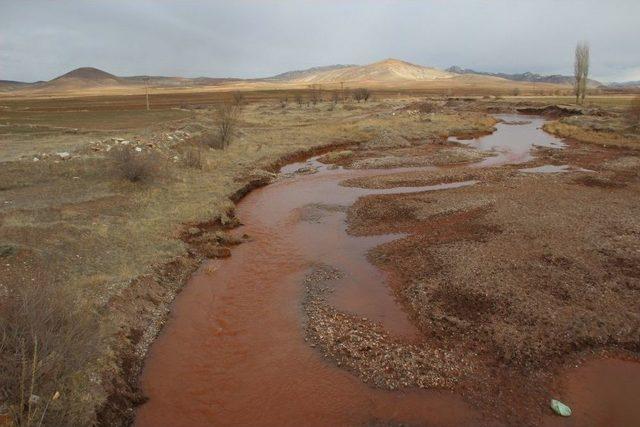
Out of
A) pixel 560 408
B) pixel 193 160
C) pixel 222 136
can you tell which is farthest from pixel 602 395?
pixel 222 136

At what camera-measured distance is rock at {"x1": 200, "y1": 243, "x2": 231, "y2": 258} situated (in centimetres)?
1738

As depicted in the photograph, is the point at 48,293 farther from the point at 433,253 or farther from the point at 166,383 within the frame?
the point at 433,253

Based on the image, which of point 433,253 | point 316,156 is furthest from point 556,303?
point 316,156

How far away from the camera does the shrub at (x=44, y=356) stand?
7270mm

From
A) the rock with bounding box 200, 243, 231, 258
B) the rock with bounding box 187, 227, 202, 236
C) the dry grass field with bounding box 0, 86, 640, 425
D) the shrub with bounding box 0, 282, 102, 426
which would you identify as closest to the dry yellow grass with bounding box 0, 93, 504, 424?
the dry grass field with bounding box 0, 86, 640, 425

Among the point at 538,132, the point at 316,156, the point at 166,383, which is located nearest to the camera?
the point at 166,383

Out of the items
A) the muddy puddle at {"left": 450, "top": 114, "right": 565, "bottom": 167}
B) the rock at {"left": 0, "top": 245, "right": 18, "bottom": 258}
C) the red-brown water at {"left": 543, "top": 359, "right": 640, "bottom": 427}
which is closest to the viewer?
Answer: the red-brown water at {"left": 543, "top": 359, "right": 640, "bottom": 427}

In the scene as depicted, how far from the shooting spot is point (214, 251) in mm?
17484

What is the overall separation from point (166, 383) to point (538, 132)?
184ft

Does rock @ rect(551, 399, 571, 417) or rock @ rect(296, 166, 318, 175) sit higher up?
rock @ rect(296, 166, 318, 175)

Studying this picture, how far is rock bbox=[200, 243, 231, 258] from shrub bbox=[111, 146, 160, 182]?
8.80 metres

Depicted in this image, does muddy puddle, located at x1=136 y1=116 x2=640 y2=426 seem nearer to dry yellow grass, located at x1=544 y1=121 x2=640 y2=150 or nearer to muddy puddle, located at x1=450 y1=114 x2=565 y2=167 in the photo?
muddy puddle, located at x1=450 y1=114 x2=565 y2=167

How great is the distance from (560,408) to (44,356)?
1080 centimetres

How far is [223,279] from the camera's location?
1570 centimetres
